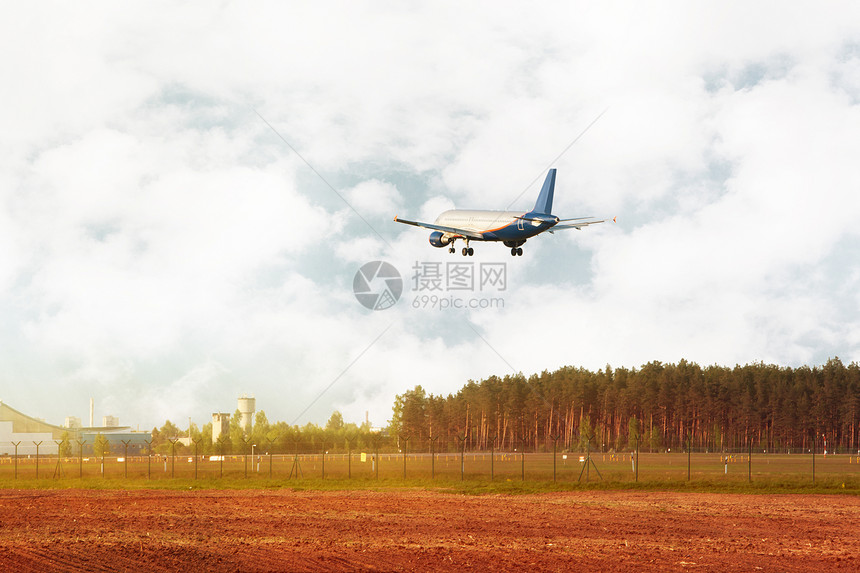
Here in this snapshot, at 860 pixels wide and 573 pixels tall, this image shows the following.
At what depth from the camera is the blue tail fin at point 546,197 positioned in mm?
30453

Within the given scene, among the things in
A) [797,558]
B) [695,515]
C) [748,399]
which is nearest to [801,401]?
[748,399]

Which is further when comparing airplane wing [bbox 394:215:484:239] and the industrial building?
the industrial building

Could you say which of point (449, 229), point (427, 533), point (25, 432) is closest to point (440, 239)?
point (449, 229)

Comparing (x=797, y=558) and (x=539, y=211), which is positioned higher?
(x=539, y=211)

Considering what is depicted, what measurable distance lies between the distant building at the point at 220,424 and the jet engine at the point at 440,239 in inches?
4319

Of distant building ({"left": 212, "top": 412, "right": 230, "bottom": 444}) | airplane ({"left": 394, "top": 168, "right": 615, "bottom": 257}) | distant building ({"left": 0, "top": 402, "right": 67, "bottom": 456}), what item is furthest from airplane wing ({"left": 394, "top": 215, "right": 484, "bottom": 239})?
distant building ({"left": 0, "top": 402, "right": 67, "bottom": 456})

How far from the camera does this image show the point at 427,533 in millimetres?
23484

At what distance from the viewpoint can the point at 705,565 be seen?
61.0 feet

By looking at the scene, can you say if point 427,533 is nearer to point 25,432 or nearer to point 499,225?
point 499,225

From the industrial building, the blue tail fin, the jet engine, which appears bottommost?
the industrial building

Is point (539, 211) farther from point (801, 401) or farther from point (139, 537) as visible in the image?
point (801, 401)

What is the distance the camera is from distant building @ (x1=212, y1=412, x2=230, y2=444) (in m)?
134

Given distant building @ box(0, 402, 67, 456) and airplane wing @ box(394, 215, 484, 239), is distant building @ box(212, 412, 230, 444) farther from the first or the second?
airplane wing @ box(394, 215, 484, 239)

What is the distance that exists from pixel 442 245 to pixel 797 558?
617 inches
